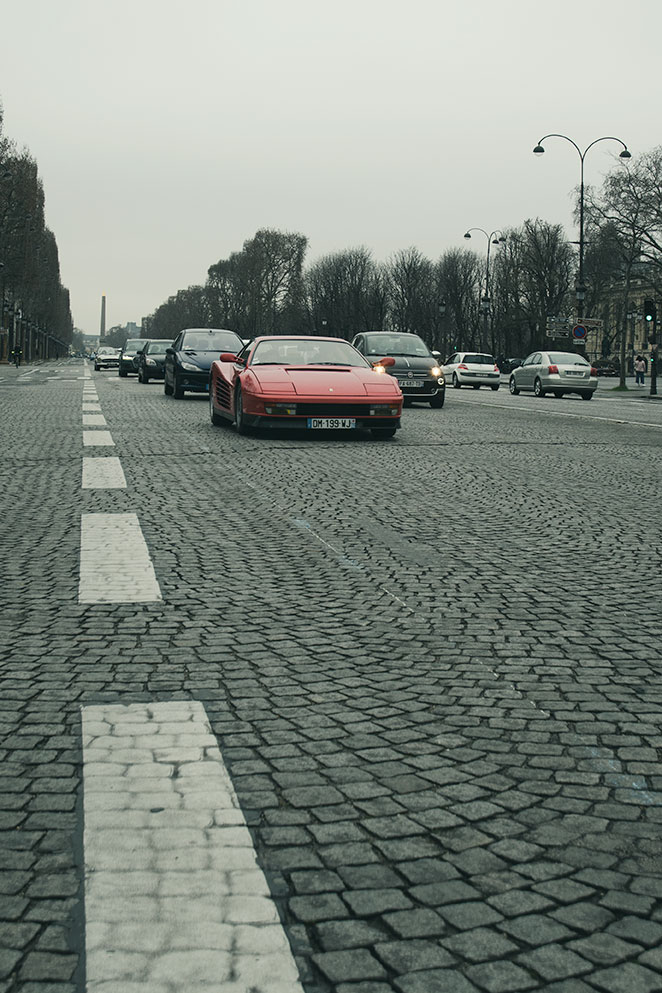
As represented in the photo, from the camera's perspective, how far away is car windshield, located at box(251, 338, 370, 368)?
15.2m

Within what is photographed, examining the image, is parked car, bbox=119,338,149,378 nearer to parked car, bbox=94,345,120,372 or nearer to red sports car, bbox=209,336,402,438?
parked car, bbox=94,345,120,372

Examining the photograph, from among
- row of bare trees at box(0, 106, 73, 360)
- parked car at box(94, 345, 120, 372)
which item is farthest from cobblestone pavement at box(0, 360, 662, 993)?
row of bare trees at box(0, 106, 73, 360)

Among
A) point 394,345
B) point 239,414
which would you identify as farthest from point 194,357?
point 239,414

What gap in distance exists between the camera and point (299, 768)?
3127 millimetres

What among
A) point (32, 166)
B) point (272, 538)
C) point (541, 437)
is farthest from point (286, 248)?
point (272, 538)

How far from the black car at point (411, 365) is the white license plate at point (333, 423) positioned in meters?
8.86

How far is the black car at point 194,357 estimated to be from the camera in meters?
23.9

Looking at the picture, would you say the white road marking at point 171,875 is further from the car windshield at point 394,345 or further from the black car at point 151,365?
the black car at point 151,365

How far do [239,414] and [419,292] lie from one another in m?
101

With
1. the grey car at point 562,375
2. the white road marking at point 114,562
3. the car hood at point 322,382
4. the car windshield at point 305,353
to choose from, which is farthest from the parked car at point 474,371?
the white road marking at point 114,562

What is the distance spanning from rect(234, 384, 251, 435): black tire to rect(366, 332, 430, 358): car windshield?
382 inches

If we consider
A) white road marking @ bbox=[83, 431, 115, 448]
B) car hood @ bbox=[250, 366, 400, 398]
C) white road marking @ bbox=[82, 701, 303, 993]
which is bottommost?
white road marking @ bbox=[82, 701, 303, 993]

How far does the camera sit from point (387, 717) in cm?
358

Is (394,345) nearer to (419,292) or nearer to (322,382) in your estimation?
(322,382)
